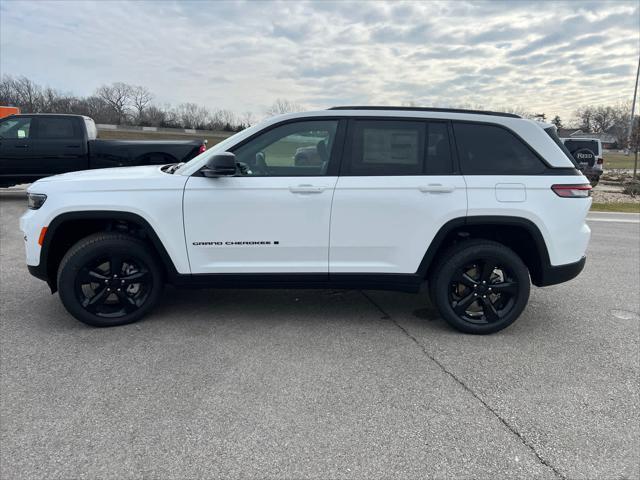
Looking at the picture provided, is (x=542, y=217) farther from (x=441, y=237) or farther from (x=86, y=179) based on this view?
(x=86, y=179)

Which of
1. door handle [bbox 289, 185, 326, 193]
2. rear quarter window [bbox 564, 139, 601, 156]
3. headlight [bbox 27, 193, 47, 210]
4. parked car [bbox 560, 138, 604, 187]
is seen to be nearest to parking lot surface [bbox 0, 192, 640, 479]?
headlight [bbox 27, 193, 47, 210]

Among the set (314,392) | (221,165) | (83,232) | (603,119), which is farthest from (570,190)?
(603,119)

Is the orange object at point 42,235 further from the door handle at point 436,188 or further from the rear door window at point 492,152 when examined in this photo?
the rear door window at point 492,152

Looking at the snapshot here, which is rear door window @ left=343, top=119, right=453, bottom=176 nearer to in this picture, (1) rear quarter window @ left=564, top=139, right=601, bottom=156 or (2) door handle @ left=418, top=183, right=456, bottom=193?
(2) door handle @ left=418, top=183, right=456, bottom=193

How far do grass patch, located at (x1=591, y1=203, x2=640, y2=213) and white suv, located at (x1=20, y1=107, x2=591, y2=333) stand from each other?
10.6 m

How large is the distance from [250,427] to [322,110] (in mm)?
2572

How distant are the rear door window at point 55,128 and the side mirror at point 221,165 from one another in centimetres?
863

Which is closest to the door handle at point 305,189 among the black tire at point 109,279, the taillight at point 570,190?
the black tire at point 109,279

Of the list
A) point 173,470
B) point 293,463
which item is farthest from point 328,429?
point 173,470

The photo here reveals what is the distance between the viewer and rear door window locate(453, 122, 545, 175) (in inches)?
152

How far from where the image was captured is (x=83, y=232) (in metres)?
4.10

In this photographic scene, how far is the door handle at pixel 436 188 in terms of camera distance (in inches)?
149

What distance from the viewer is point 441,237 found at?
3854 millimetres

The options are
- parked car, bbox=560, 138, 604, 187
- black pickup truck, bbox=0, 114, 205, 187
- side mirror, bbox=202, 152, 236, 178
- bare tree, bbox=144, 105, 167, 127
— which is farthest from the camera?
bare tree, bbox=144, 105, 167, 127
